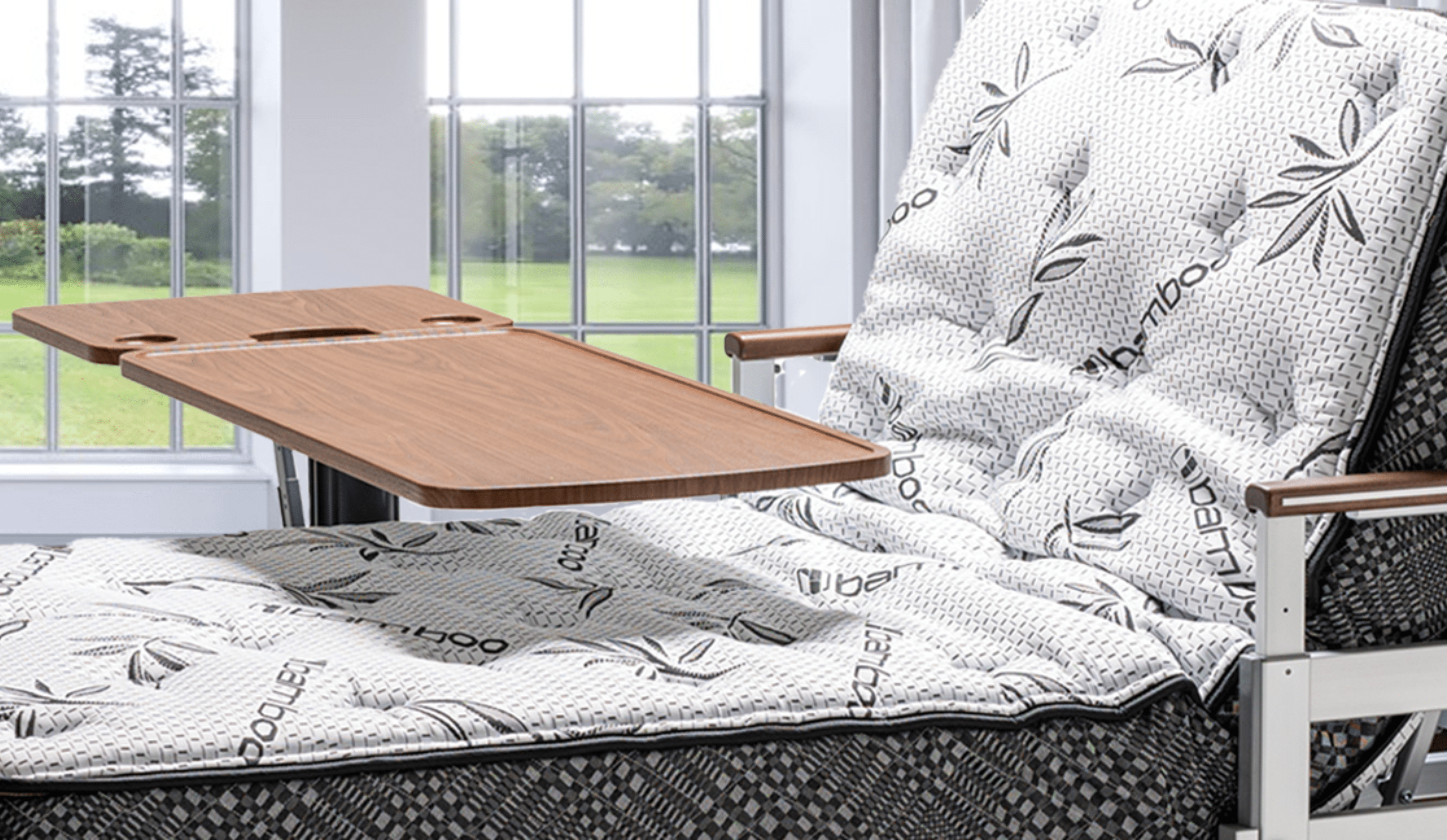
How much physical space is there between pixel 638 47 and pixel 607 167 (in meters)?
0.28

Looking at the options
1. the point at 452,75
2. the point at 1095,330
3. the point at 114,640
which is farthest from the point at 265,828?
the point at 452,75

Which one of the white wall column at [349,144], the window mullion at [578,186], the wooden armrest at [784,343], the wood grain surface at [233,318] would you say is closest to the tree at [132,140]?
the white wall column at [349,144]

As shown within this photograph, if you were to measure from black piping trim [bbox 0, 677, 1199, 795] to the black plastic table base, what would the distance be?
916 millimetres

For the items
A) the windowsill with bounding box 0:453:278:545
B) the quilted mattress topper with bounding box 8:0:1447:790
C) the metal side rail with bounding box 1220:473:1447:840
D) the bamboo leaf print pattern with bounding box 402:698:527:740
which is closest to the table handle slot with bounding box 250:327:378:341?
the quilted mattress topper with bounding box 8:0:1447:790

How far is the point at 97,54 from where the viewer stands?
159 inches

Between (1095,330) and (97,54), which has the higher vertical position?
(97,54)

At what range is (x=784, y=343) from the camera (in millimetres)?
2111

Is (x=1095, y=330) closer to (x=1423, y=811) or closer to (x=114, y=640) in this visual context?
(x=1423, y=811)

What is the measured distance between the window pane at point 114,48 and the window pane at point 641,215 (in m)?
0.97

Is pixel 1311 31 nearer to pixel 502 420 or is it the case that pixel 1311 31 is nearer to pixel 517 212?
pixel 502 420

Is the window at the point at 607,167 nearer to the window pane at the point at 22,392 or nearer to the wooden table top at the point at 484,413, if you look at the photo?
the window pane at the point at 22,392

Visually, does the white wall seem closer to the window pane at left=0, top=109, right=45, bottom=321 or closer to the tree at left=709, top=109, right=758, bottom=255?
the window pane at left=0, top=109, right=45, bottom=321

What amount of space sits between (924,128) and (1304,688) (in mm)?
975

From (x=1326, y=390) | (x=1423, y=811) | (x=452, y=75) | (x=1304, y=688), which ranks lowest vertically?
(x=1423, y=811)
